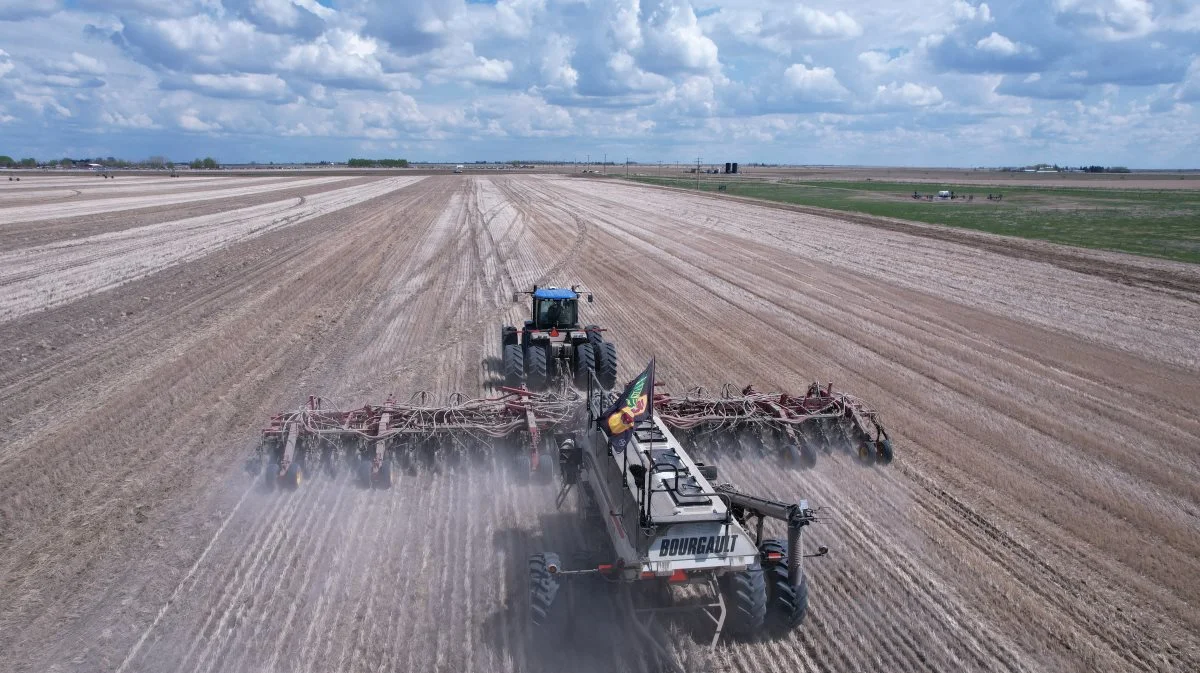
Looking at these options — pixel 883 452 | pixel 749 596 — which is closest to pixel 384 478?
pixel 749 596

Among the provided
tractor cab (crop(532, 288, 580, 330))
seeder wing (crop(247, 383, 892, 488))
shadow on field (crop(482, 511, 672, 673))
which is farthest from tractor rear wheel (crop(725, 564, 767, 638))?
Result: tractor cab (crop(532, 288, 580, 330))

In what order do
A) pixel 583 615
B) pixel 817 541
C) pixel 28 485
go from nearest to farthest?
1. pixel 583 615
2. pixel 817 541
3. pixel 28 485

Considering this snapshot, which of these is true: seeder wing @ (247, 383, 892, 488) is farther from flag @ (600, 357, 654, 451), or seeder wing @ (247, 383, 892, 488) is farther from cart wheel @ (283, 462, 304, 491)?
flag @ (600, 357, 654, 451)

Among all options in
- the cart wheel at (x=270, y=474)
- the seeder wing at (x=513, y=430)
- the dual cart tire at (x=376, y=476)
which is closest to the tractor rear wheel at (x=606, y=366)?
the seeder wing at (x=513, y=430)

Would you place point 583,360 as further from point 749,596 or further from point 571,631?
point 749,596

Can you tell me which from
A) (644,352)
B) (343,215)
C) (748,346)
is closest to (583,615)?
(644,352)

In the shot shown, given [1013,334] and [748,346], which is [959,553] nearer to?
[748,346]

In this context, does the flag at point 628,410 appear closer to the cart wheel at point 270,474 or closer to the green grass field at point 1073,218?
the cart wheel at point 270,474
